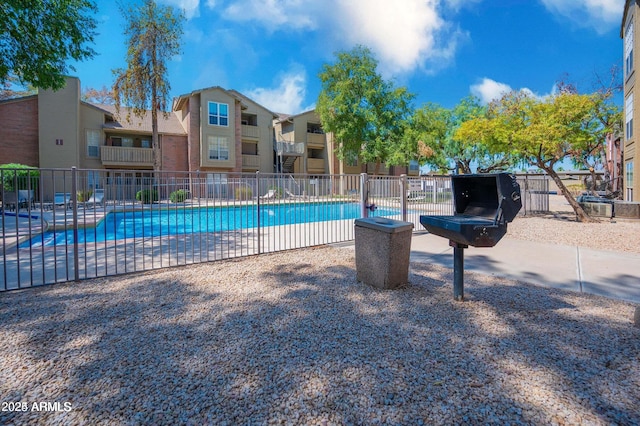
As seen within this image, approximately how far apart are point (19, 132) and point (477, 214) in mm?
29182

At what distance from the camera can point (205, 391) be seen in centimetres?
248

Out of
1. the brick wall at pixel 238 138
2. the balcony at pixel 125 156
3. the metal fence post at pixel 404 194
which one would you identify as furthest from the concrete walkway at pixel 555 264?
the balcony at pixel 125 156

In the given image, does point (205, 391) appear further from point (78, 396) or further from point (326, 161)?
point (326, 161)

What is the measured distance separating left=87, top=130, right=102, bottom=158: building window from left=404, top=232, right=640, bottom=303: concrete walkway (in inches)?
1010

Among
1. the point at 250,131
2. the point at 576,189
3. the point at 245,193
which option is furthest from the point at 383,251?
the point at 576,189

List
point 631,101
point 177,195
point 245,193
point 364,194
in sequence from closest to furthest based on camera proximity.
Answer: point 177,195 < point 364,194 < point 245,193 < point 631,101

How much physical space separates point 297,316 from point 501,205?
2.48 meters

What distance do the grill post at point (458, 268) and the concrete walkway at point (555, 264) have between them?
1855 millimetres

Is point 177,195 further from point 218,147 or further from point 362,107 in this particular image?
point 362,107

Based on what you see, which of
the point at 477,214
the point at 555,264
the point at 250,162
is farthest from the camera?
the point at 250,162

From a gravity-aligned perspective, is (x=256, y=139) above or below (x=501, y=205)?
above

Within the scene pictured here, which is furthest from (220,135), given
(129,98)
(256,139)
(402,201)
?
(402,201)

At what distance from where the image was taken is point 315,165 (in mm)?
34844

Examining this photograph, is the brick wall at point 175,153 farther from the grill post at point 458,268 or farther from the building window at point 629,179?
the building window at point 629,179
